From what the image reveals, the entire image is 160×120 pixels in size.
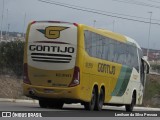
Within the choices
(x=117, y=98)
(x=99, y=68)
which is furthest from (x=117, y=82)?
(x=99, y=68)

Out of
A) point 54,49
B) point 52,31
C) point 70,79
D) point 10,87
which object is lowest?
point 10,87

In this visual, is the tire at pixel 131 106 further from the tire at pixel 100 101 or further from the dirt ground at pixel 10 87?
the dirt ground at pixel 10 87

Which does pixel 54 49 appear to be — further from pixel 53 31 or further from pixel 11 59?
pixel 11 59

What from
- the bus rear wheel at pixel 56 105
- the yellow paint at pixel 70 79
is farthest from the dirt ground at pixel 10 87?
the yellow paint at pixel 70 79

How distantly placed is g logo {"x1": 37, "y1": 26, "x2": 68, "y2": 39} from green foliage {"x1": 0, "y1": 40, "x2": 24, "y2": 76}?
73.2 feet

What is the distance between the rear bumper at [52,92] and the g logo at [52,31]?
2239 mm

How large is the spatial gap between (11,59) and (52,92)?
76.8ft

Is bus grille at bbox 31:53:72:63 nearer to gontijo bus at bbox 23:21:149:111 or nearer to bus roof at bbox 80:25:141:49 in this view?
gontijo bus at bbox 23:21:149:111

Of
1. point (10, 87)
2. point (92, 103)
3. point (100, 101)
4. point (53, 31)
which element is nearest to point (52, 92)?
point (92, 103)

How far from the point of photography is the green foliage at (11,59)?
46.6m

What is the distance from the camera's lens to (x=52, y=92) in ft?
79.4

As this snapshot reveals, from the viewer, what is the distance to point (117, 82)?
2866 centimetres

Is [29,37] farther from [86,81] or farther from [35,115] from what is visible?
[35,115]

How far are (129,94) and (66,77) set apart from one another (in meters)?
7.19
